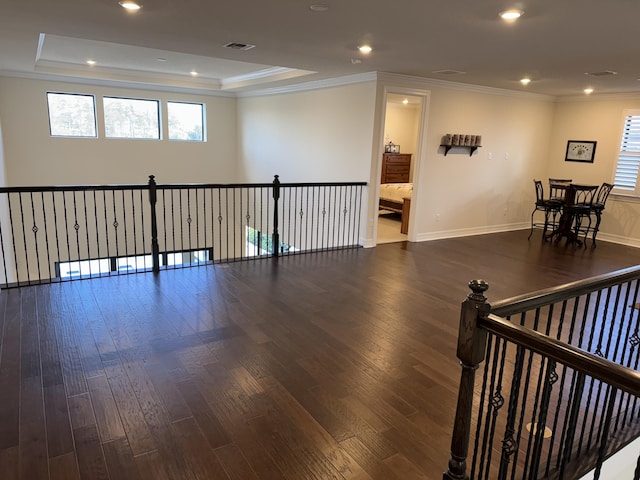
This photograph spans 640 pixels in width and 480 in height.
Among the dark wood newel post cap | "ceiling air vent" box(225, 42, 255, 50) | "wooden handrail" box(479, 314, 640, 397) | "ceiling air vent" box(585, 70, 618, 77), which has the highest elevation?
"ceiling air vent" box(585, 70, 618, 77)

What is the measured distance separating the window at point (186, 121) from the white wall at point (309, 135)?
3.11 feet

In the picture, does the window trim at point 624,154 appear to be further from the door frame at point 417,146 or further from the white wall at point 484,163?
the door frame at point 417,146

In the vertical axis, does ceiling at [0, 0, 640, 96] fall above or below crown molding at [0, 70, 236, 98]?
below

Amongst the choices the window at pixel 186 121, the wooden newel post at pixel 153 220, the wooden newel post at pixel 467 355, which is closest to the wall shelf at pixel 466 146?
the wooden newel post at pixel 153 220

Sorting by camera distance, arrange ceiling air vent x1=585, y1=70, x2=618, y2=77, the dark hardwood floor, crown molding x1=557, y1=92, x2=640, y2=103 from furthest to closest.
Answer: crown molding x1=557, y1=92, x2=640, y2=103
ceiling air vent x1=585, y1=70, x2=618, y2=77
the dark hardwood floor

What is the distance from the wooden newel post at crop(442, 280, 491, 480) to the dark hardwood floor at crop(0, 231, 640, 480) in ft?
1.18

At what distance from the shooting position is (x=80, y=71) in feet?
26.4

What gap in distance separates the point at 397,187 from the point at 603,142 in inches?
151

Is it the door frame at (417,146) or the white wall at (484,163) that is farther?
the white wall at (484,163)

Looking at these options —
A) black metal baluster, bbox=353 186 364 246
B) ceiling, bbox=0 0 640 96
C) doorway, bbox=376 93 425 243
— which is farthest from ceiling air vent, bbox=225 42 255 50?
doorway, bbox=376 93 425 243

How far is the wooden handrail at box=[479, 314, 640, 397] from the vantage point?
1.26 meters

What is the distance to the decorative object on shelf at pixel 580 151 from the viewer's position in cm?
813

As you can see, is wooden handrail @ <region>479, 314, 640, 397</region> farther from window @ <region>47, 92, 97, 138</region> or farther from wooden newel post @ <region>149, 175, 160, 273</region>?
window @ <region>47, 92, 97, 138</region>

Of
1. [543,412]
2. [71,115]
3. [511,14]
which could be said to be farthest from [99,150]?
[543,412]
